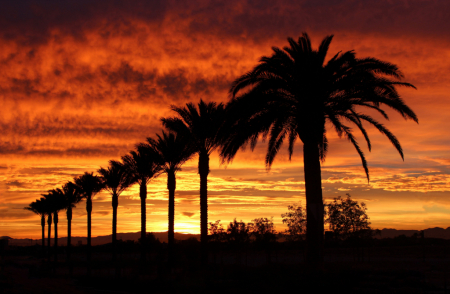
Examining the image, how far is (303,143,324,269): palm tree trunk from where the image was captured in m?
19.4

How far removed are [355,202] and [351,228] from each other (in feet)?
9.06

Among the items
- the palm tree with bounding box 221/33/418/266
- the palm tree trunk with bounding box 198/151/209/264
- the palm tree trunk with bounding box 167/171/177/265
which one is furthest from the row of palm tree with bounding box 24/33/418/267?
the palm tree trunk with bounding box 167/171/177/265

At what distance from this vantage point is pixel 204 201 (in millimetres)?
29891

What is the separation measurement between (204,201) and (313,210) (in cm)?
1175

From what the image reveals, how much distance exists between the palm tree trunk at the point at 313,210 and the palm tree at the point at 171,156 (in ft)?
51.8

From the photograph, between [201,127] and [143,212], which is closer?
[201,127]

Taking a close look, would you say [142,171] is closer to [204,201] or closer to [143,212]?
[143,212]

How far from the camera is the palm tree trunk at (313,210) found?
19.4 m

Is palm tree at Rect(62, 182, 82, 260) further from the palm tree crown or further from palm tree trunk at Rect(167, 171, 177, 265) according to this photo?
the palm tree crown

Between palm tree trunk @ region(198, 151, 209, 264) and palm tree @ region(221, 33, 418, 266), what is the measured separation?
9.58 meters

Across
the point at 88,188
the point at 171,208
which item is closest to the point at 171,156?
the point at 171,208

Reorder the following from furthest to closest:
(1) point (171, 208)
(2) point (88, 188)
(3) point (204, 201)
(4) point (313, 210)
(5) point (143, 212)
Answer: (2) point (88, 188) < (5) point (143, 212) < (1) point (171, 208) < (3) point (204, 201) < (4) point (313, 210)

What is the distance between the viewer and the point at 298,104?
20281mm

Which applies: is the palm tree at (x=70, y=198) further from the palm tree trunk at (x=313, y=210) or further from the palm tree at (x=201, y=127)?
the palm tree trunk at (x=313, y=210)
